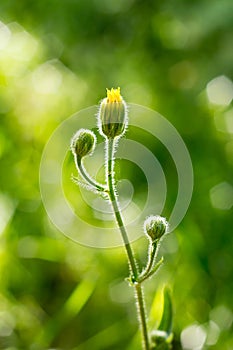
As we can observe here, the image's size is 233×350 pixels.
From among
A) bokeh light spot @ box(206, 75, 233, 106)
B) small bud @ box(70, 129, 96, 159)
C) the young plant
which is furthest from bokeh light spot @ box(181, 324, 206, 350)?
bokeh light spot @ box(206, 75, 233, 106)

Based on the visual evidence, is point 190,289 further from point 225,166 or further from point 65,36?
point 65,36

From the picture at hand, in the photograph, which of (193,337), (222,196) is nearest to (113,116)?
(193,337)

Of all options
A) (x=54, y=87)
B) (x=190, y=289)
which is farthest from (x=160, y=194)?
(x=54, y=87)

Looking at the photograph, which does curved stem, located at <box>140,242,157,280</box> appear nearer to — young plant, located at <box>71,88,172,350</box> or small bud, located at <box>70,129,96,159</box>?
young plant, located at <box>71,88,172,350</box>

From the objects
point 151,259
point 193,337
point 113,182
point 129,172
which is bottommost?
point 193,337

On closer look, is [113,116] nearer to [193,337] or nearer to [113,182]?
[113,182]

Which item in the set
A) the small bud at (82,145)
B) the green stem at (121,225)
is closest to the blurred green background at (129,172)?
the green stem at (121,225)
